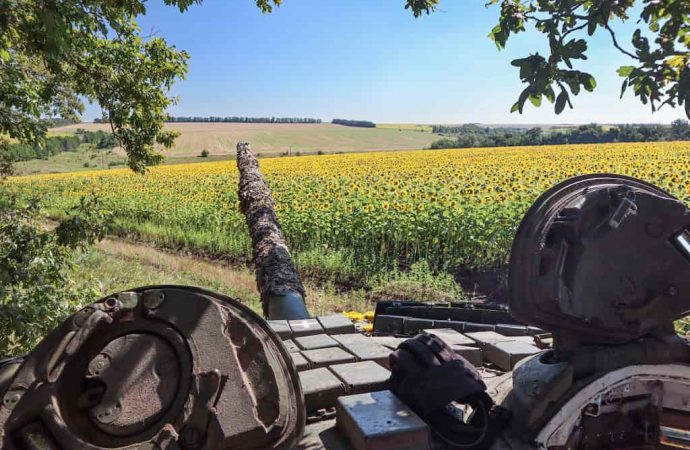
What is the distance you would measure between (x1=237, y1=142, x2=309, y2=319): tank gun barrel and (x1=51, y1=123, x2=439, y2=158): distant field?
39.6 meters

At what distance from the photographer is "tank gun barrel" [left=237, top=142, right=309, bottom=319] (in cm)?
497

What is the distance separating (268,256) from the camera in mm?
6027

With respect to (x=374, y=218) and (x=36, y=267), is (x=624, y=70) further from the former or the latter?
(x=374, y=218)

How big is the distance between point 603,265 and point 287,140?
5673 cm

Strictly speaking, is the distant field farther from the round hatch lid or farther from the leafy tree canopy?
the round hatch lid

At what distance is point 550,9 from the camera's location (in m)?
3.09

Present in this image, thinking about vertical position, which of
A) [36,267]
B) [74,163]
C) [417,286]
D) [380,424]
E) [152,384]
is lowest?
[74,163]

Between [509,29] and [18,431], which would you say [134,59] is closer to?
[509,29]

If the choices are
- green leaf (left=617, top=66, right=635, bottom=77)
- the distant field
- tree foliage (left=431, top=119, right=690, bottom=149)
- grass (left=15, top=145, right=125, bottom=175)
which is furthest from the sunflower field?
grass (left=15, top=145, right=125, bottom=175)

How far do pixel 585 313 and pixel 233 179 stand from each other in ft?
75.9

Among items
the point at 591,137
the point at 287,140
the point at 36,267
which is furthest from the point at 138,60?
the point at 287,140

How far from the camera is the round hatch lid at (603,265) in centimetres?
211

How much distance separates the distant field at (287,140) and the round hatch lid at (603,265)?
4620 cm

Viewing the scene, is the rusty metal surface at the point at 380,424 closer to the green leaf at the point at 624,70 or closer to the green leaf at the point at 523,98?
the green leaf at the point at 523,98
